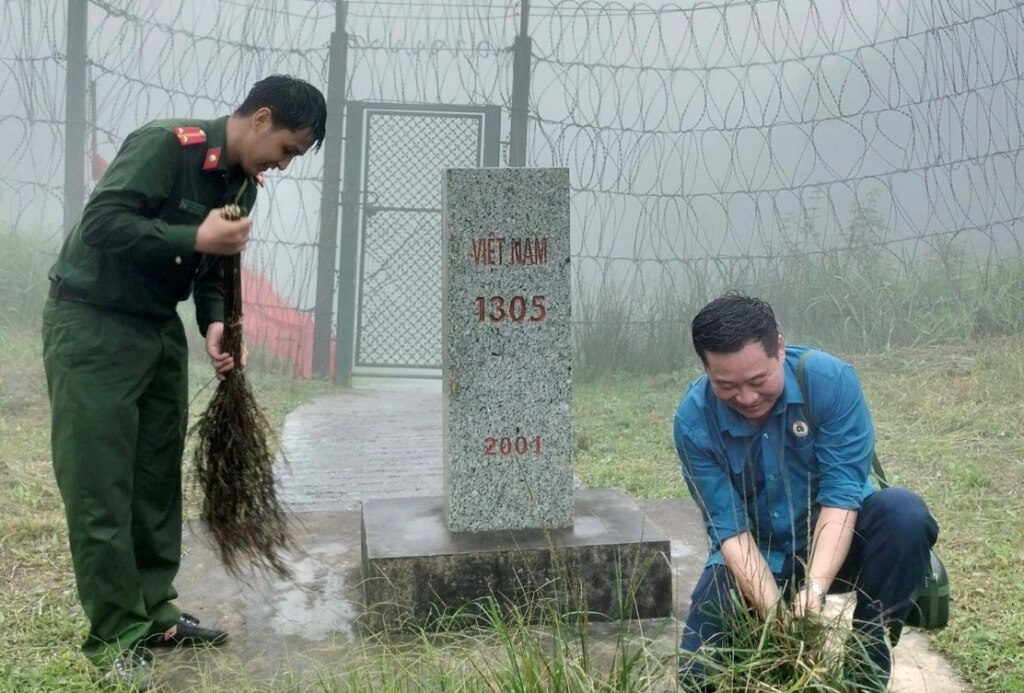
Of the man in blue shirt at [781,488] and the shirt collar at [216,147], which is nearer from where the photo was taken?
the man in blue shirt at [781,488]

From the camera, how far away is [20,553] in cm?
452

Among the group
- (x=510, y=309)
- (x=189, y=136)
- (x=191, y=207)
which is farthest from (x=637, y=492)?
(x=189, y=136)

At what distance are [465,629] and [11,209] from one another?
7.17 m

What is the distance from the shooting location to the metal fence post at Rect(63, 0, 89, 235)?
860 centimetres

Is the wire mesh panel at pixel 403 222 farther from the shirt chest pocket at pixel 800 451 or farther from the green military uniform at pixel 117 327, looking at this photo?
the shirt chest pocket at pixel 800 451

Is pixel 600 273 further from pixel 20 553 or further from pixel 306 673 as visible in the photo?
pixel 306 673

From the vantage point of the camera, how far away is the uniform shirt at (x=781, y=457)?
2.91 meters

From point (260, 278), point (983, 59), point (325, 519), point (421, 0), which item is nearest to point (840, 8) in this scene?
point (983, 59)

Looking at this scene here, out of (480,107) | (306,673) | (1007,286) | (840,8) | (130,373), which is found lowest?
(306,673)

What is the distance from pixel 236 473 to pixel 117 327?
0.64 meters

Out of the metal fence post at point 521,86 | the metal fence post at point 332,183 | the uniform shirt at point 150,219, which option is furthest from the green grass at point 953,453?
the uniform shirt at point 150,219

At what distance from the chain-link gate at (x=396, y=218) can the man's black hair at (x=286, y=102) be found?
216 inches

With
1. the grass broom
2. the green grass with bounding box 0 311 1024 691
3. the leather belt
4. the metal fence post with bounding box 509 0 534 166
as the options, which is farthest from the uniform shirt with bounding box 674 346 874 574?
the metal fence post with bounding box 509 0 534 166

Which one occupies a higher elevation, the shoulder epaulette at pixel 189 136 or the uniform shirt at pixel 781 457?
the shoulder epaulette at pixel 189 136
